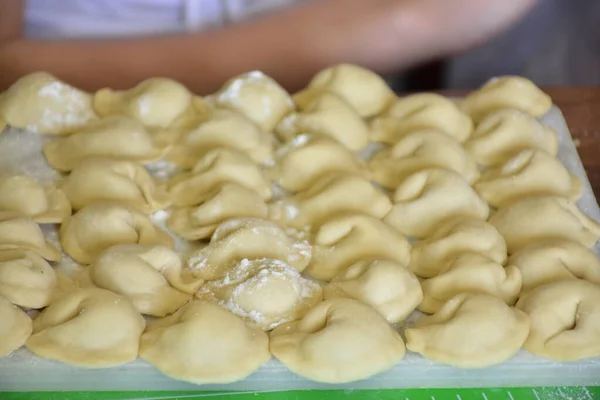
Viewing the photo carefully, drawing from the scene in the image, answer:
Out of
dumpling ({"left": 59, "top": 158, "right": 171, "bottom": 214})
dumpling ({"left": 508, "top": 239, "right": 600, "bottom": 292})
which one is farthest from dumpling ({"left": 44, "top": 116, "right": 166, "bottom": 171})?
dumpling ({"left": 508, "top": 239, "right": 600, "bottom": 292})

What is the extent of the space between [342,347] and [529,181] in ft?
1.36

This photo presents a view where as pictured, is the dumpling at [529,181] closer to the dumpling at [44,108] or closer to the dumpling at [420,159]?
the dumpling at [420,159]

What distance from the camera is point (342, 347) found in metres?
0.78

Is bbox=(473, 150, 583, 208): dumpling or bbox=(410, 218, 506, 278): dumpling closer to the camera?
bbox=(410, 218, 506, 278): dumpling

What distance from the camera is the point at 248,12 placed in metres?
1.72

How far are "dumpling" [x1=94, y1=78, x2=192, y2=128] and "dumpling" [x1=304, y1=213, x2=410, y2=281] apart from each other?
0.36 meters

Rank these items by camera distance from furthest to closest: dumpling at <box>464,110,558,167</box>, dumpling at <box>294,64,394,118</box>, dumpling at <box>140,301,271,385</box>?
dumpling at <box>294,64,394,118</box> → dumpling at <box>464,110,558,167</box> → dumpling at <box>140,301,271,385</box>

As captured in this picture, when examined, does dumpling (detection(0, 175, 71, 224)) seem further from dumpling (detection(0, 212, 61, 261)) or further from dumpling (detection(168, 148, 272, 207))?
dumpling (detection(168, 148, 272, 207))

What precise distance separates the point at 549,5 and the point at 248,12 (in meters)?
1.47

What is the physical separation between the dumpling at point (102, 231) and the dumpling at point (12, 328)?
13 cm

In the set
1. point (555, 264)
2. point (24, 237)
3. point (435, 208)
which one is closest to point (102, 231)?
point (24, 237)

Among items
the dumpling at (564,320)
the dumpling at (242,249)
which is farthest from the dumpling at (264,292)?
the dumpling at (564,320)

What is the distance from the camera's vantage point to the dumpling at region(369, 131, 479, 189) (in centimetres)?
107

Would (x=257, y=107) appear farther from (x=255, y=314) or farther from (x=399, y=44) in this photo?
(x=399, y=44)
